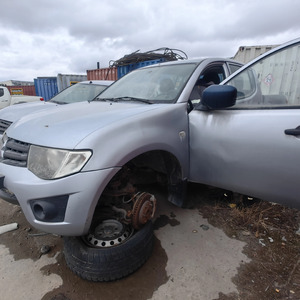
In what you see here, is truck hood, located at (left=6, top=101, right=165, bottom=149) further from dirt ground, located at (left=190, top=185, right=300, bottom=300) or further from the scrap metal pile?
the scrap metal pile

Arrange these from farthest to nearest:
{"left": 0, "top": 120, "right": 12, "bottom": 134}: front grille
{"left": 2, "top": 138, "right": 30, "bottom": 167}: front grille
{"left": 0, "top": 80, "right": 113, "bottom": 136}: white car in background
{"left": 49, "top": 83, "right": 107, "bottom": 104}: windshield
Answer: {"left": 49, "top": 83, "right": 107, "bottom": 104}: windshield, {"left": 0, "top": 80, "right": 113, "bottom": 136}: white car in background, {"left": 0, "top": 120, "right": 12, "bottom": 134}: front grille, {"left": 2, "top": 138, "right": 30, "bottom": 167}: front grille

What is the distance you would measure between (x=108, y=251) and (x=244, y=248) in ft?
4.20

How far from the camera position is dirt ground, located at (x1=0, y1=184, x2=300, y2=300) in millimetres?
1594

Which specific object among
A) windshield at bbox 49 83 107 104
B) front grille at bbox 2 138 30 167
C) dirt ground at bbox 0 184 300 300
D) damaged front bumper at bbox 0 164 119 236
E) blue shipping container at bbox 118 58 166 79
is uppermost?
blue shipping container at bbox 118 58 166 79

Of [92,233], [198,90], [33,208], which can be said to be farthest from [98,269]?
[198,90]

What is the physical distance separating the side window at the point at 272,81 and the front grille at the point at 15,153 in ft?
5.79

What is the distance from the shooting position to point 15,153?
5.41ft

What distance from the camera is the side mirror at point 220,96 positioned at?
1648 mm

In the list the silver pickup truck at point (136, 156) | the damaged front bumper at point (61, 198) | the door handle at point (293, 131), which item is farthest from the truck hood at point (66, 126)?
the door handle at point (293, 131)

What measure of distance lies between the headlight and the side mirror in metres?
1.04

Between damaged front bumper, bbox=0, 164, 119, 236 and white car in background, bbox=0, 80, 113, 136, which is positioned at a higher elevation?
white car in background, bbox=0, 80, 113, 136

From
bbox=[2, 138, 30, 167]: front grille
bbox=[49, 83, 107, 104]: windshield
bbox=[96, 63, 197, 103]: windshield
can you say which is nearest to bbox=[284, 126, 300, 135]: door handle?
bbox=[96, 63, 197, 103]: windshield

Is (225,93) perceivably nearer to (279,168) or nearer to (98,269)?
(279,168)

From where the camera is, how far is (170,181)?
217cm
